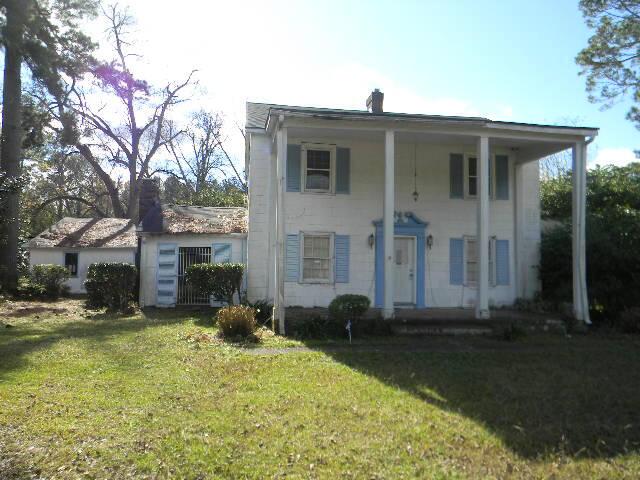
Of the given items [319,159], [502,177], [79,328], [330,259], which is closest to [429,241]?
[330,259]

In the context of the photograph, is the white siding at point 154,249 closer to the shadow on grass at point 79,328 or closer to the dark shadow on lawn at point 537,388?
the shadow on grass at point 79,328

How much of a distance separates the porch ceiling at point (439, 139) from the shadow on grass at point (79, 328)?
18.2 feet

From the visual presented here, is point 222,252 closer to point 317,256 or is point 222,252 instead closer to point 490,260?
point 317,256

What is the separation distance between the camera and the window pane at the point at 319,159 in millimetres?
14664

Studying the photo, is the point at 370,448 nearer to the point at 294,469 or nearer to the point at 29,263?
the point at 294,469

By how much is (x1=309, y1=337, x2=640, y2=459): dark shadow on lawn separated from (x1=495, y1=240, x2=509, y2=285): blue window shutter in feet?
15.9

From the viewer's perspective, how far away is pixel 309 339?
10.8m

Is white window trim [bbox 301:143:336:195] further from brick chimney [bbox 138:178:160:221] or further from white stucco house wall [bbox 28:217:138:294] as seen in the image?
white stucco house wall [bbox 28:217:138:294]

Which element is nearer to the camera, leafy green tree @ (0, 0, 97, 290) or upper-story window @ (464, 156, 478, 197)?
upper-story window @ (464, 156, 478, 197)

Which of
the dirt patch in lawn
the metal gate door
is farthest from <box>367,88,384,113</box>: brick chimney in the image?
the dirt patch in lawn

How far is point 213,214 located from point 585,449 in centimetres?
1636

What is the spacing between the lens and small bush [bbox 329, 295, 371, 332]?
11083 millimetres

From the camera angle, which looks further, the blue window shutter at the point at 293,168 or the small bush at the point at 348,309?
the blue window shutter at the point at 293,168

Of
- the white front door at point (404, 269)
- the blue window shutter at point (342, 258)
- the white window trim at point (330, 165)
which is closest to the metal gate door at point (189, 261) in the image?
the white window trim at point (330, 165)
